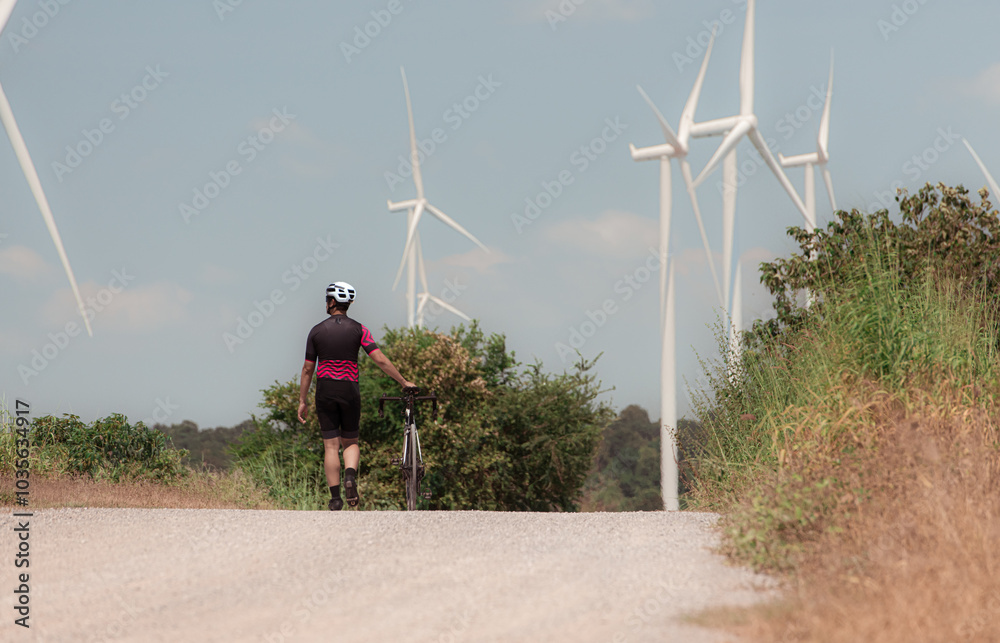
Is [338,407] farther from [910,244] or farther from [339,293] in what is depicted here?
[910,244]

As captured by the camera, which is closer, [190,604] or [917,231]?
[190,604]

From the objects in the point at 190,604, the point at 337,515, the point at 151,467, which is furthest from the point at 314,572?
the point at 151,467

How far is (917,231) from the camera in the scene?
13.1m

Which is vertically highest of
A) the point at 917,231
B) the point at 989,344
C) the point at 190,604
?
the point at 917,231

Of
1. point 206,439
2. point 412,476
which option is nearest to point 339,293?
point 412,476

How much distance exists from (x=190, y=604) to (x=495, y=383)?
56.4 ft

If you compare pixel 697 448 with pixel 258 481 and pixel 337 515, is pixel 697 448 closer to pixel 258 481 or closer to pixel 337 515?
pixel 337 515

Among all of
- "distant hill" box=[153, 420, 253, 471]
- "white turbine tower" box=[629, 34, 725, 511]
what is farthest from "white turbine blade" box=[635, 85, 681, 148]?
"distant hill" box=[153, 420, 253, 471]

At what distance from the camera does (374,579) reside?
5.09 m

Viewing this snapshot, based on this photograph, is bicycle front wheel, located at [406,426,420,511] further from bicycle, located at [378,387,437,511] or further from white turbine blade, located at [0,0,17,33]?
white turbine blade, located at [0,0,17,33]

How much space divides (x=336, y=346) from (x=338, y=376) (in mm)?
321

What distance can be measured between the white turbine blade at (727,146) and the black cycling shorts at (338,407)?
44.9 ft

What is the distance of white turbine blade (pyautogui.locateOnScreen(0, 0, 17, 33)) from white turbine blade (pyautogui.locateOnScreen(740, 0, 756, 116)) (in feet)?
54.8

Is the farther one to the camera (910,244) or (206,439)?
(206,439)
